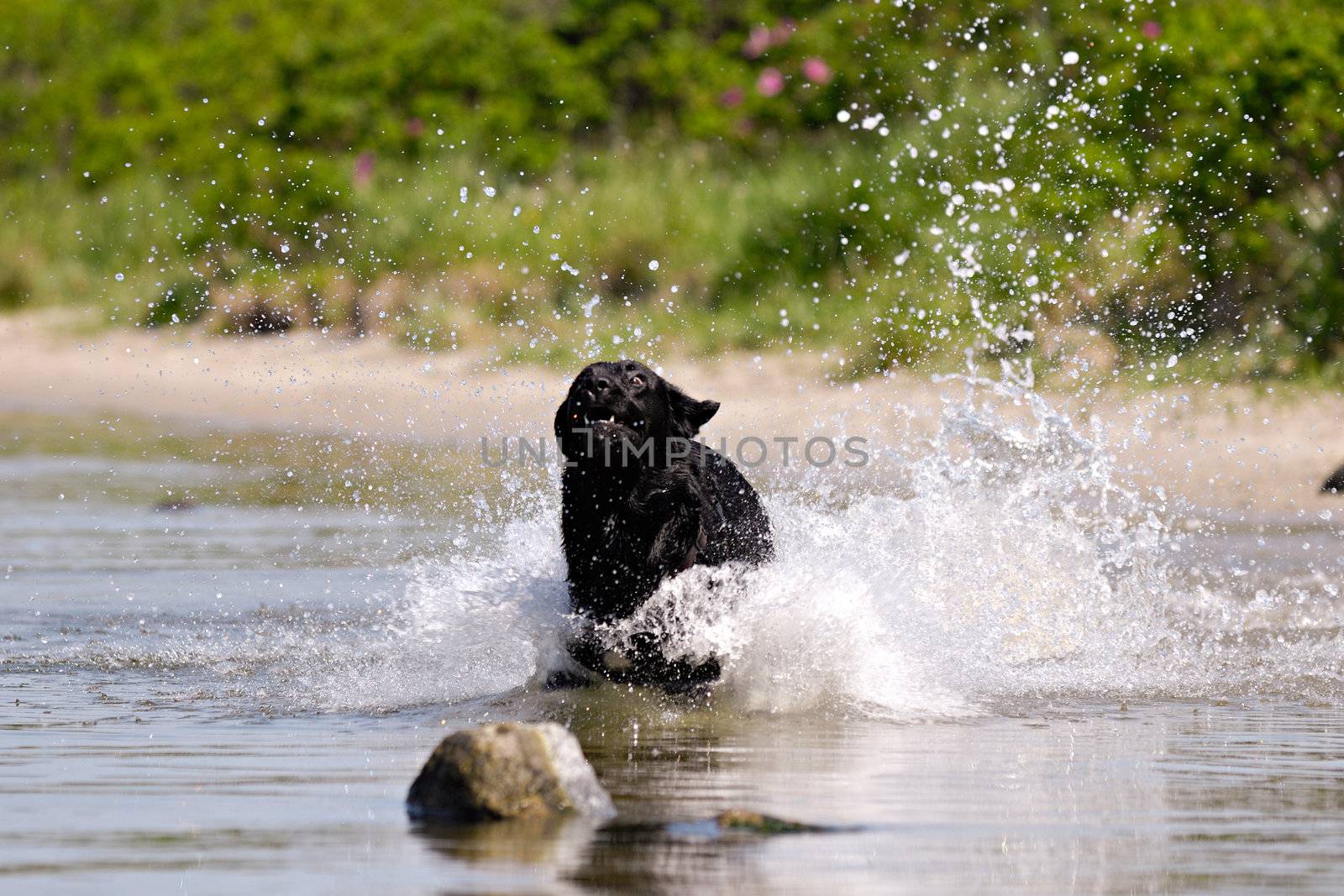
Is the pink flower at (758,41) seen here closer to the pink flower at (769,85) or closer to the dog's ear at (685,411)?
the pink flower at (769,85)

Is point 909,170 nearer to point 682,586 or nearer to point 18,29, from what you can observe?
point 682,586

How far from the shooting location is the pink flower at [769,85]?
19734 millimetres

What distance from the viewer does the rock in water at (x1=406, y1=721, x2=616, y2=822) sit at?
4.48m

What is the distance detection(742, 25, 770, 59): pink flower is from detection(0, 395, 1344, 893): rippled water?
33.0 ft

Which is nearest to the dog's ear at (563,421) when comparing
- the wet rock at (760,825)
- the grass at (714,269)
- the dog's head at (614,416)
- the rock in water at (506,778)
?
the dog's head at (614,416)

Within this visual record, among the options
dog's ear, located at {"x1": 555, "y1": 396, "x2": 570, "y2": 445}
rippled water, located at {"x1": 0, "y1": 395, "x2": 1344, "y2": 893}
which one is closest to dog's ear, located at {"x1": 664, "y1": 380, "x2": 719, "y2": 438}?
dog's ear, located at {"x1": 555, "y1": 396, "x2": 570, "y2": 445}

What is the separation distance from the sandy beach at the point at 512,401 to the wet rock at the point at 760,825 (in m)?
5.14

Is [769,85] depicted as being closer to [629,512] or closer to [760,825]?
[629,512]

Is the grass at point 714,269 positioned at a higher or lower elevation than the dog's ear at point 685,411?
higher

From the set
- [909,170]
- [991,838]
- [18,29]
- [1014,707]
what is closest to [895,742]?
[1014,707]

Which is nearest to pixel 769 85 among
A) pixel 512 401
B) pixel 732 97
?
pixel 732 97

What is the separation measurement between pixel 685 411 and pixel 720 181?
39.8 feet

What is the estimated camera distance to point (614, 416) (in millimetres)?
6309

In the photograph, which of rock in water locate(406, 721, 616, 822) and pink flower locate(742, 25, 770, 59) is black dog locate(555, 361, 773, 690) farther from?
pink flower locate(742, 25, 770, 59)
